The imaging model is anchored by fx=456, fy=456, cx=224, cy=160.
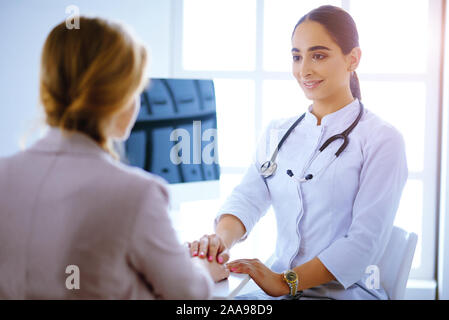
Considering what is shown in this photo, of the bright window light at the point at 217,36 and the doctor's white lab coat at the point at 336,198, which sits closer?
the doctor's white lab coat at the point at 336,198

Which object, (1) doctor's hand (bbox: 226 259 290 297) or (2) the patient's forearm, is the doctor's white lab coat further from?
(1) doctor's hand (bbox: 226 259 290 297)

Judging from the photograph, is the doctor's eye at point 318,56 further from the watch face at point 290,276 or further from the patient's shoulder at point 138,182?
the patient's shoulder at point 138,182

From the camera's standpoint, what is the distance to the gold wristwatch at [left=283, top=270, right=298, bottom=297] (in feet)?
4.19

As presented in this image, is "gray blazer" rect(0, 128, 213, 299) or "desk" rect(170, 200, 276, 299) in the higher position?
"gray blazer" rect(0, 128, 213, 299)

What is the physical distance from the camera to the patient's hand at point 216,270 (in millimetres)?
1132

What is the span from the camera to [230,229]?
1454 millimetres

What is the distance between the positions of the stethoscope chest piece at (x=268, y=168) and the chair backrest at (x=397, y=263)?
0.43 m

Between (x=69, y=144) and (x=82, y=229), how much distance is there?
0.15m

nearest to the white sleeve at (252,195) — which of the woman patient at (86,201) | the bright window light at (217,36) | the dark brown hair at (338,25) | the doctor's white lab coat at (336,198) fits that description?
the doctor's white lab coat at (336,198)

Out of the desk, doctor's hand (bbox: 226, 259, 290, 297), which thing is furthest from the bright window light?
doctor's hand (bbox: 226, 259, 290, 297)

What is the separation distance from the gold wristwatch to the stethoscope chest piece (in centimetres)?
38

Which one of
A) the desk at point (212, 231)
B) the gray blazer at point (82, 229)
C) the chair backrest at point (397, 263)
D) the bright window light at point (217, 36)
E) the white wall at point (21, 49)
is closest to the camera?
the gray blazer at point (82, 229)

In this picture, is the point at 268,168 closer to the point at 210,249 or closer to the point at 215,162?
the point at 210,249
